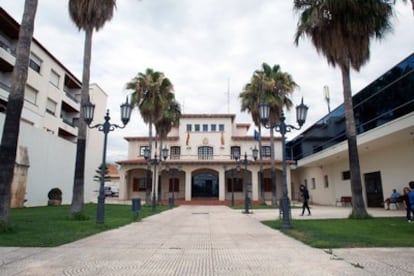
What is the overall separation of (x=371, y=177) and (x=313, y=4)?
1446cm

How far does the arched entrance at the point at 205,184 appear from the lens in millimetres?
38656

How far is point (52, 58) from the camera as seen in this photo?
2877cm

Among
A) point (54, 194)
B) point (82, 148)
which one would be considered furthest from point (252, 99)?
point (54, 194)

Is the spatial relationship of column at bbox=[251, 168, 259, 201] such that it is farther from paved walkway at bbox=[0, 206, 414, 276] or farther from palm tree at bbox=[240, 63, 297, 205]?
paved walkway at bbox=[0, 206, 414, 276]

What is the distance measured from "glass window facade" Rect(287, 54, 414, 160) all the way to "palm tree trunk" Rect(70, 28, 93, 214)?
1560cm

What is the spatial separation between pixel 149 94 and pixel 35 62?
1102 centimetres

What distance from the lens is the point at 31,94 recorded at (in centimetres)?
2614

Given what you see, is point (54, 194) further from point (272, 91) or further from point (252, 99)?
point (272, 91)

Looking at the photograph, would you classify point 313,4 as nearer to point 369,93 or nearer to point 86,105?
point 369,93

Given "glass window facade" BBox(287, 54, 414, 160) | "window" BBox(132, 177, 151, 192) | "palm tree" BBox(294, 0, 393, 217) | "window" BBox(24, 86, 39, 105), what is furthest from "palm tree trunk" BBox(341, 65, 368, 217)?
"window" BBox(132, 177, 151, 192)

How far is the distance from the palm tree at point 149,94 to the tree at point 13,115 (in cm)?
1476

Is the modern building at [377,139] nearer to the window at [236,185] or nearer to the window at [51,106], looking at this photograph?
the window at [236,185]

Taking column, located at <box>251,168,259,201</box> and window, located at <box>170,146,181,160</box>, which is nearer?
column, located at <box>251,168,259,201</box>

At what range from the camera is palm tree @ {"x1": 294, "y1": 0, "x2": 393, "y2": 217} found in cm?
1289
